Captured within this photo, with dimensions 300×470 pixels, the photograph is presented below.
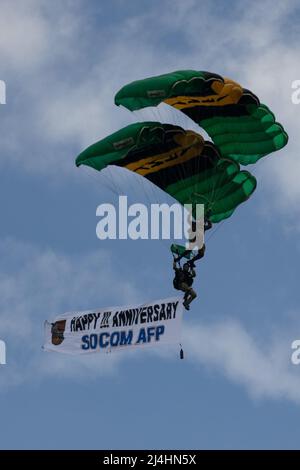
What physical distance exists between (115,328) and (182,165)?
5683mm

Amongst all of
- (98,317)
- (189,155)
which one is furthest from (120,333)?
(189,155)

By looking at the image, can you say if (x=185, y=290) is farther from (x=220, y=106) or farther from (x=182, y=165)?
(x=220, y=106)

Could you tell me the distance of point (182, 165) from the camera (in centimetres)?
7712

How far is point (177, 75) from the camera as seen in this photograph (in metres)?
72.2

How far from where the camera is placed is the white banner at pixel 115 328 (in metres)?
73.9

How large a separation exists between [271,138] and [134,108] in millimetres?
5130

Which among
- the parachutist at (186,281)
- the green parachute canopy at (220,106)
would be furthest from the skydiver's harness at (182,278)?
the green parachute canopy at (220,106)

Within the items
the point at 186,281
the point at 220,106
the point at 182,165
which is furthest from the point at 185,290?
the point at 220,106
